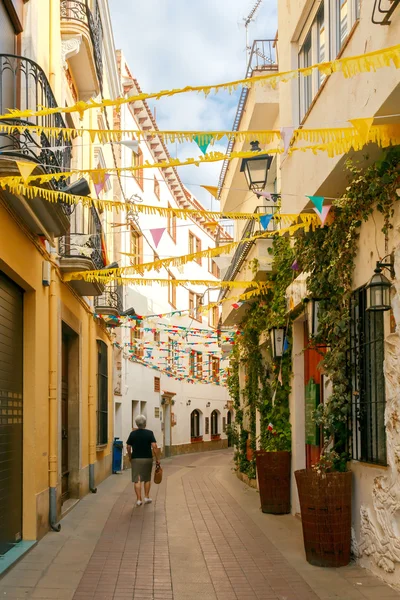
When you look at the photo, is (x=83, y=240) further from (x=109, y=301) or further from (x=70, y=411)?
(x=109, y=301)

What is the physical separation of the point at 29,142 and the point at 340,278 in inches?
158

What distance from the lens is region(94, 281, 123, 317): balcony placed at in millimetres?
17281

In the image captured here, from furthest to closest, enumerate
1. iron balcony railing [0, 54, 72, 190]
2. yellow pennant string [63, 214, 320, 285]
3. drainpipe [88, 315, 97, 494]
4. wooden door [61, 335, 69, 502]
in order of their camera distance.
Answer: drainpipe [88, 315, 97, 494], wooden door [61, 335, 69, 502], yellow pennant string [63, 214, 320, 285], iron balcony railing [0, 54, 72, 190]

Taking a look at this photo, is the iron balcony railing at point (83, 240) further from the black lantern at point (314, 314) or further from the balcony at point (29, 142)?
the black lantern at point (314, 314)

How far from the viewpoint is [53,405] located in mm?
10781

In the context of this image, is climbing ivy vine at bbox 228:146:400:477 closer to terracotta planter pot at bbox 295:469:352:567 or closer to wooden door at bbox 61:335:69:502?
terracotta planter pot at bbox 295:469:352:567

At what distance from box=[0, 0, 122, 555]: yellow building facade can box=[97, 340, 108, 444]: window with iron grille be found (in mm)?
2619

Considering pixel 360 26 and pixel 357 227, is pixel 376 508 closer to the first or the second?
pixel 357 227

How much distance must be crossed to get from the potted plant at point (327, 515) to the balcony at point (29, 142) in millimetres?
4256

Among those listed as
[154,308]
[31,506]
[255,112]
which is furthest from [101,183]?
[154,308]

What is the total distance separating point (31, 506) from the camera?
9.26 meters

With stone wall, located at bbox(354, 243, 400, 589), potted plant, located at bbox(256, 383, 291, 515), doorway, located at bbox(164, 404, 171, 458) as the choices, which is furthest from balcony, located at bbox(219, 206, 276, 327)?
doorway, located at bbox(164, 404, 171, 458)

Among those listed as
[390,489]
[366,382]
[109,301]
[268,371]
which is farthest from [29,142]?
[109,301]

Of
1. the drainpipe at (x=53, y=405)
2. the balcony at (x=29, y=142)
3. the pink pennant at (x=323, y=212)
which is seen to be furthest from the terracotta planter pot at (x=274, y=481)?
the pink pennant at (x=323, y=212)
